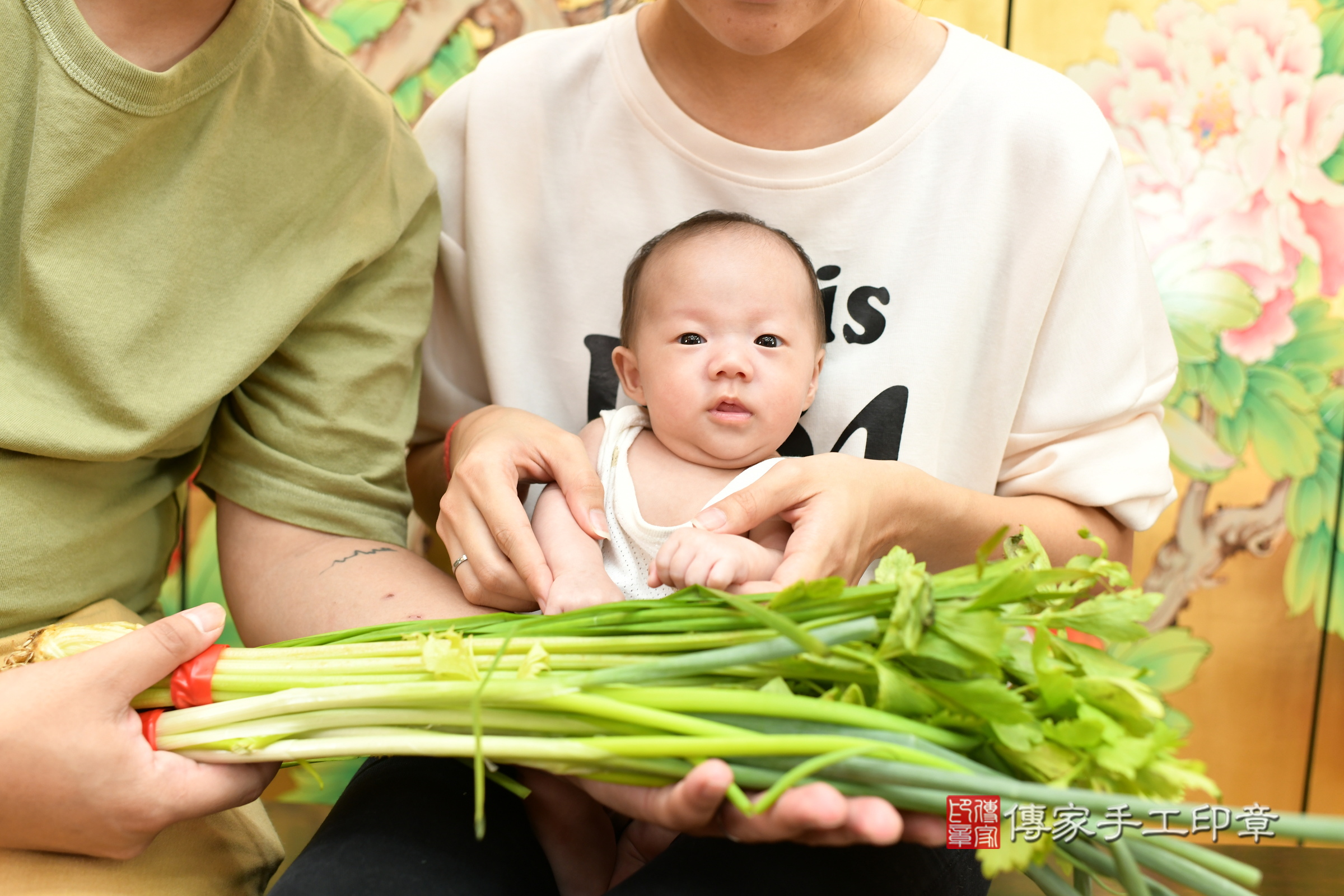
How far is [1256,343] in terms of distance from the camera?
207 centimetres

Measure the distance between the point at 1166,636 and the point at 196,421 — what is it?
201 cm

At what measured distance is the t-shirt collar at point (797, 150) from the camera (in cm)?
141

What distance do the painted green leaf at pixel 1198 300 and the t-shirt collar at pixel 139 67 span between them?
181 cm

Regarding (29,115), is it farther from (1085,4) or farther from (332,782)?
(1085,4)

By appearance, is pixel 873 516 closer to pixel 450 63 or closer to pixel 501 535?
pixel 501 535

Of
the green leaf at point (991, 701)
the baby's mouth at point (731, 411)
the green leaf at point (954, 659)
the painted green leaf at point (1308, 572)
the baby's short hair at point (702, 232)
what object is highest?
the baby's short hair at point (702, 232)

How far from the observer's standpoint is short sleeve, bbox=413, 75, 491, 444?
161 cm

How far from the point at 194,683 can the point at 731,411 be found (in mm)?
728

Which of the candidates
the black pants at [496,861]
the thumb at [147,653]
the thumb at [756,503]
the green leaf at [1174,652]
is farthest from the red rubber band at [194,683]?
the green leaf at [1174,652]

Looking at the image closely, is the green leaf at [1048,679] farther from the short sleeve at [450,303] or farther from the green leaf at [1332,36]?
the green leaf at [1332,36]

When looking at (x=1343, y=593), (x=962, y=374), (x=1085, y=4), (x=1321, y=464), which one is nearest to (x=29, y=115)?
(x=962, y=374)

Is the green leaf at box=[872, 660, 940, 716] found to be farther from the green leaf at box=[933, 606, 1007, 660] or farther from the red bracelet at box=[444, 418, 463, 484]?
the red bracelet at box=[444, 418, 463, 484]

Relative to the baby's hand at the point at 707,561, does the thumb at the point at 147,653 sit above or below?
below

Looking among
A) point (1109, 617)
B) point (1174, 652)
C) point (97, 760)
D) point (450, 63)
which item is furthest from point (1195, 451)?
point (97, 760)
